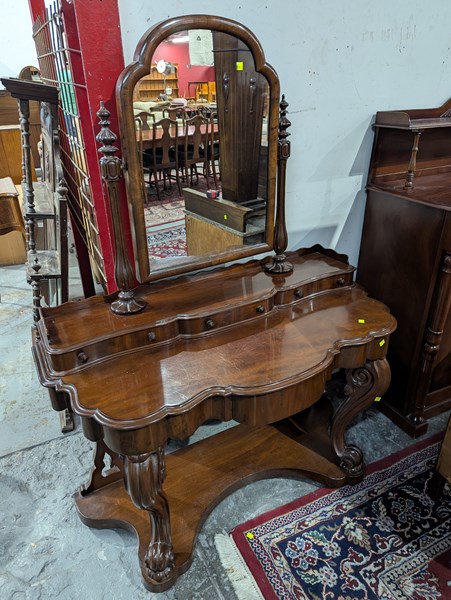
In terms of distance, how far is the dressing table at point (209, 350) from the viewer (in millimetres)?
Answer: 1126

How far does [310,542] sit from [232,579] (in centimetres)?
31

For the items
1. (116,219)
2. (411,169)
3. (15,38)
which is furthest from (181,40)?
(15,38)

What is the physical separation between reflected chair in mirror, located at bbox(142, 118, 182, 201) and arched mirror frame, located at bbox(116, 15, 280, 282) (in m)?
0.07

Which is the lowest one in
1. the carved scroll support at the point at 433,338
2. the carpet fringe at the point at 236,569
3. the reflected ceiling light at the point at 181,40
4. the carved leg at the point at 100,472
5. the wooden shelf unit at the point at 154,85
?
the carpet fringe at the point at 236,569

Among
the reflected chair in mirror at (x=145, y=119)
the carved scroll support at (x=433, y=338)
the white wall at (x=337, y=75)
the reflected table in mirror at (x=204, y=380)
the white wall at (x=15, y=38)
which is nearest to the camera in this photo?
the reflected table in mirror at (x=204, y=380)

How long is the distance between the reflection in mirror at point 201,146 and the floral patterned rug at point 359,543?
105 centimetres

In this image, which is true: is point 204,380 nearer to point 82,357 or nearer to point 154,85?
point 82,357

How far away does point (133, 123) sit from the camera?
4.04 feet

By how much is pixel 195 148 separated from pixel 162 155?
0.46 feet

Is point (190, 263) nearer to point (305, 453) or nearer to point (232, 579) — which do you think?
A: point (305, 453)

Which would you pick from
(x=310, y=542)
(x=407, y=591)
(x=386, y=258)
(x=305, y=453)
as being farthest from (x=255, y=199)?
(x=407, y=591)

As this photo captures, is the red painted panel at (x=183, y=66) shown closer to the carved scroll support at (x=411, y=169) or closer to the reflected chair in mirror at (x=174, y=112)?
the reflected chair in mirror at (x=174, y=112)

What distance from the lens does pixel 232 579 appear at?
138 cm

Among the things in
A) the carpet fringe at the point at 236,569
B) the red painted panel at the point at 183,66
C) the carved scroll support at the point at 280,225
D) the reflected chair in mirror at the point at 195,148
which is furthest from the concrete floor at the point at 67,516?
the red painted panel at the point at 183,66
